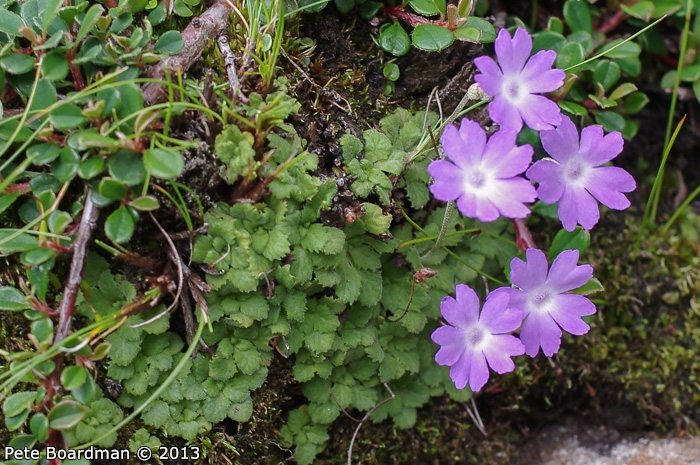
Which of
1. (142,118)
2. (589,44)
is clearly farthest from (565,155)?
(142,118)

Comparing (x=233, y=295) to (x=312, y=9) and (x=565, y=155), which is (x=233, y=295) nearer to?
(x=312, y=9)

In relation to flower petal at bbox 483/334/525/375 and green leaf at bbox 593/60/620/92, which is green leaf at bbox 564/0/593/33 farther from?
flower petal at bbox 483/334/525/375

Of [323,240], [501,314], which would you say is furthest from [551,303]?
[323,240]

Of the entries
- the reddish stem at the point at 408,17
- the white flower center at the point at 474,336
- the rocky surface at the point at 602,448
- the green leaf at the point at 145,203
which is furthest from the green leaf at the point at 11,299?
the rocky surface at the point at 602,448

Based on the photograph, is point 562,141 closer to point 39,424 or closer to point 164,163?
point 164,163

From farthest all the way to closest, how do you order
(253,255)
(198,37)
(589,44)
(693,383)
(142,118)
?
(693,383) < (589,44) < (198,37) < (253,255) < (142,118)

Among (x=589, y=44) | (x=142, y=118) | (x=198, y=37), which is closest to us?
(x=142, y=118)

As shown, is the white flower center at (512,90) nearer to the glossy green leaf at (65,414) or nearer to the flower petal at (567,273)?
the flower petal at (567,273)

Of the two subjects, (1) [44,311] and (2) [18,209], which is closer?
(1) [44,311]

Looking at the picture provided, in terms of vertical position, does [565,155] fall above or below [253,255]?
above
